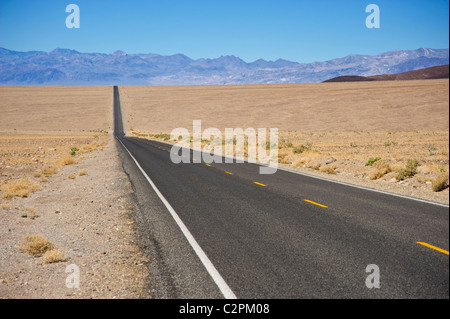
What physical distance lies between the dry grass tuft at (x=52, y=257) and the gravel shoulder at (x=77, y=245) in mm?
74

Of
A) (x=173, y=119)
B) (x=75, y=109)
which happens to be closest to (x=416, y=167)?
(x=173, y=119)

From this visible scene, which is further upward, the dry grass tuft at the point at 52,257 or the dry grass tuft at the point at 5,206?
the dry grass tuft at the point at 52,257

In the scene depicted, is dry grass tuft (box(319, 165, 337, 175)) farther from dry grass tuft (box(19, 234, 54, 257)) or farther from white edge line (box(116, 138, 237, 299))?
dry grass tuft (box(19, 234, 54, 257))

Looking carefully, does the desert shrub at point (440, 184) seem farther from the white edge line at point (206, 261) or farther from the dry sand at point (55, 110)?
the dry sand at point (55, 110)

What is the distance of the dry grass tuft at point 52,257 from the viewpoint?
20.5 ft

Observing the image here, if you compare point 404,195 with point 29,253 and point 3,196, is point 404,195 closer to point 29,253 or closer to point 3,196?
point 29,253

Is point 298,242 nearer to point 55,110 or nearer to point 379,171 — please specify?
point 379,171

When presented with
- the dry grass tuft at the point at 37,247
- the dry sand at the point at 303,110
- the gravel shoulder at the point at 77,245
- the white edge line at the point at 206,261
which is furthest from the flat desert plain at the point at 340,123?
the dry grass tuft at the point at 37,247

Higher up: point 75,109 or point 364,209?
point 75,109

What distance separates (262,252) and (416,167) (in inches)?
489

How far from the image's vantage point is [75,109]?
107 m

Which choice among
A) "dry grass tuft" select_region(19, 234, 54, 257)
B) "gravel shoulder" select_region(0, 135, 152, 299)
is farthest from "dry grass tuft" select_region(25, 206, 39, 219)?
"dry grass tuft" select_region(19, 234, 54, 257)

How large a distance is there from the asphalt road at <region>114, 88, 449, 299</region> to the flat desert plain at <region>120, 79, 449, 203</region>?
362 centimetres

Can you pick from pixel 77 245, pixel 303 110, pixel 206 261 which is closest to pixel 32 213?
pixel 77 245
